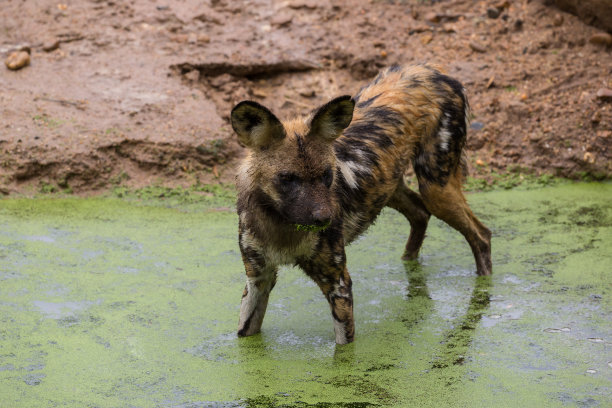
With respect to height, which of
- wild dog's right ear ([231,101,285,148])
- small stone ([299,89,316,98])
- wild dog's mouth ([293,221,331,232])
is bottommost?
small stone ([299,89,316,98])

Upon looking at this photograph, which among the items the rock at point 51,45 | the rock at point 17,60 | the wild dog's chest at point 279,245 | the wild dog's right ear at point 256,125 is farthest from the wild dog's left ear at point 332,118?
the rock at point 51,45

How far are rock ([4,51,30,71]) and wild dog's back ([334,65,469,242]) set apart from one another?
15.0 feet

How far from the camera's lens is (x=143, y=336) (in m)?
5.27

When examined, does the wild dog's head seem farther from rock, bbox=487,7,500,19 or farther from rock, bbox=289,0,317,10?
rock, bbox=487,7,500,19

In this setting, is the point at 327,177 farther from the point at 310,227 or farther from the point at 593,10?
the point at 593,10

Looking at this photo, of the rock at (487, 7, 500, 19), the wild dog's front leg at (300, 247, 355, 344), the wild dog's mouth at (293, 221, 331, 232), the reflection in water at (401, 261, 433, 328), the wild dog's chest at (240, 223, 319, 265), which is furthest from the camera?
the rock at (487, 7, 500, 19)

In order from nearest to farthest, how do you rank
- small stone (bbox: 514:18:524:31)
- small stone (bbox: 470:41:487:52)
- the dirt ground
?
the dirt ground, small stone (bbox: 470:41:487:52), small stone (bbox: 514:18:524:31)

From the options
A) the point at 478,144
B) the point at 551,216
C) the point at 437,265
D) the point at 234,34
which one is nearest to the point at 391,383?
the point at 437,265

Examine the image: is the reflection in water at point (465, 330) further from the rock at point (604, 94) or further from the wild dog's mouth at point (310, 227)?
the rock at point (604, 94)

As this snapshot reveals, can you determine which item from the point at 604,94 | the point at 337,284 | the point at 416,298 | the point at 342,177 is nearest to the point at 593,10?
the point at 604,94

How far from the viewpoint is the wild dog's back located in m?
5.51

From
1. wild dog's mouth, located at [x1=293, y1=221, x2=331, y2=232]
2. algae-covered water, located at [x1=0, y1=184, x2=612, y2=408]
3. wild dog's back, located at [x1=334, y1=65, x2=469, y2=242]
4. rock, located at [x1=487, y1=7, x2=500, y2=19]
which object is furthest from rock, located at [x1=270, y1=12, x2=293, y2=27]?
wild dog's mouth, located at [x1=293, y1=221, x2=331, y2=232]

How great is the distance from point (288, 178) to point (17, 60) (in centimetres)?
556

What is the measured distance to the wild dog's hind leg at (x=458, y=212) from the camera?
6.26 meters
